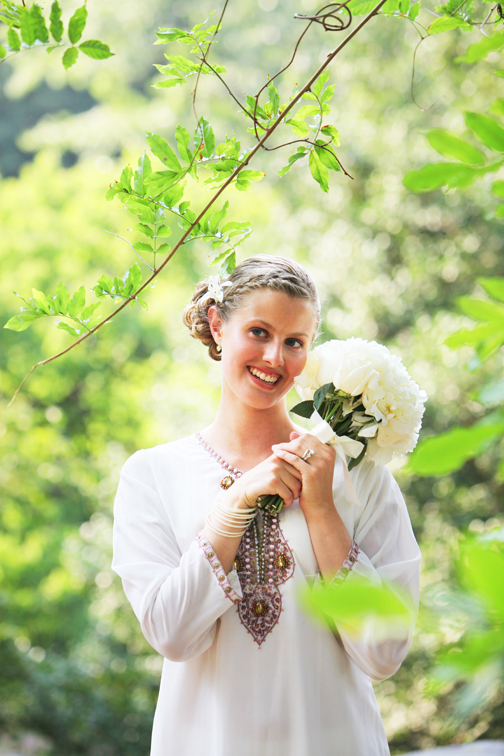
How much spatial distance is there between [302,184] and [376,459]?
16.5 feet

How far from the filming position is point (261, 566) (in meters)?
1.65

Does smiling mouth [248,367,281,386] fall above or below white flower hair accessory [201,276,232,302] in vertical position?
below

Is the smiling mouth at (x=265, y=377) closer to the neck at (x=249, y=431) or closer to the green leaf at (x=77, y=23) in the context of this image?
the neck at (x=249, y=431)

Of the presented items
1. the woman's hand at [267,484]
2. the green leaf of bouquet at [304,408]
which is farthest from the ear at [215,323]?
the woman's hand at [267,484]

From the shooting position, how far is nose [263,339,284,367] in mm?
1677

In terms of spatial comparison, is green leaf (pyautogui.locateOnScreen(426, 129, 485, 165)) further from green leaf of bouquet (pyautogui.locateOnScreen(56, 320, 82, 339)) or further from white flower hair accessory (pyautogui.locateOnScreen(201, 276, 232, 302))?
white flower hair accessory (pyautogui.locateOnScreen(201, 276, 232, 302))

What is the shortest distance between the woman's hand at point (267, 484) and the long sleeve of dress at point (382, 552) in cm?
22

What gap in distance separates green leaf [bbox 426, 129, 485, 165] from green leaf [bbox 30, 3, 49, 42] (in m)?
0.68

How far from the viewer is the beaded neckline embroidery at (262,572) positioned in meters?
1.61

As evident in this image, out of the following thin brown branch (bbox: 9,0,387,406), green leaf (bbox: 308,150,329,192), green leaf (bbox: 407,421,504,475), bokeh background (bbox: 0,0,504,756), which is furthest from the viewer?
bokeh background (bbox: 0,0,504,756)

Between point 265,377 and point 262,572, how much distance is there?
0.47 meters

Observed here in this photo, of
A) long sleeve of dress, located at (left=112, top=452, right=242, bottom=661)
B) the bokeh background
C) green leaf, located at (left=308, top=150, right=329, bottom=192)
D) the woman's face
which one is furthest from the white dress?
the bokeh background

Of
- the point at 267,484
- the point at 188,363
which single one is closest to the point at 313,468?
the point at 267,484

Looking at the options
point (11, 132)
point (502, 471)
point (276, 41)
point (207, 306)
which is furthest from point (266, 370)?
point (11, 132)
